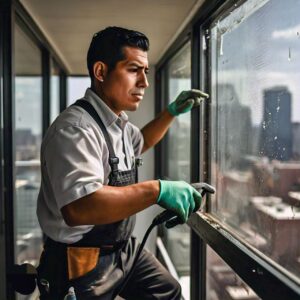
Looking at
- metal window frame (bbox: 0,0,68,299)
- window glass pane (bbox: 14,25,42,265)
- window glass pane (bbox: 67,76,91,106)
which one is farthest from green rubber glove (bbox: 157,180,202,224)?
window glass pane (bbox: 67,76,91,106)

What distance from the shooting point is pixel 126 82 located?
1.60m

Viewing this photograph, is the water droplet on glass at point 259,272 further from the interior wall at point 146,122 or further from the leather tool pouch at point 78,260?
the interior wall at point 146,122

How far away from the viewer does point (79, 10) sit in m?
2.22

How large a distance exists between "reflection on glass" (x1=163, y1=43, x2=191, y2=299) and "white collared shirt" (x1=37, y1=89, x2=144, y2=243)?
1100mm

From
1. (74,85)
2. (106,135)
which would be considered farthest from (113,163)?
(74,85)

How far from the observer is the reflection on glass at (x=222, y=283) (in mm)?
1688

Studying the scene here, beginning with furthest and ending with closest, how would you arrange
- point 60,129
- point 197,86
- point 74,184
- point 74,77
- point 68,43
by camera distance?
1. point 74,77
2. point 68,43
3. point 197,86
4. point 60,129
5. point 74,184

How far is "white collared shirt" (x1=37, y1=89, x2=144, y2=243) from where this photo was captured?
129cm

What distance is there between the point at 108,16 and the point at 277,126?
4.78ft

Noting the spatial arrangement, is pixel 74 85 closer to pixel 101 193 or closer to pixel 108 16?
pixel 108 16

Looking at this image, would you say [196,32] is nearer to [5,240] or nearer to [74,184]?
[74,184]

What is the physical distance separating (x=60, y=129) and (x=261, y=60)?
0.79 metres

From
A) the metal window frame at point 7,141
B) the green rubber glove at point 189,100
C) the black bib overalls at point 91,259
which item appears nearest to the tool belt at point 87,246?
the black bib overalls at point 91,259

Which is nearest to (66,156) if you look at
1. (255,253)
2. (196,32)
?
(255,253)
